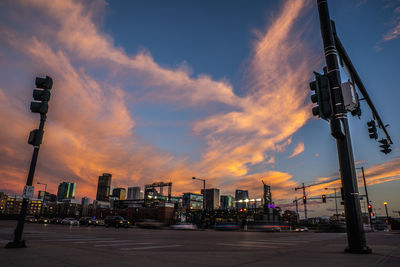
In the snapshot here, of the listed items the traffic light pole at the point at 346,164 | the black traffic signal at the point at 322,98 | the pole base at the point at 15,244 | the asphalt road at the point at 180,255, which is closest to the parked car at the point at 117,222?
the asphalt road at the point at 180,255

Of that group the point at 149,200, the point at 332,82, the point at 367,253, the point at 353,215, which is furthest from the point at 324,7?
the point at 149,200

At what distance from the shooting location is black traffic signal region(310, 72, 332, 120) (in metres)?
7.14

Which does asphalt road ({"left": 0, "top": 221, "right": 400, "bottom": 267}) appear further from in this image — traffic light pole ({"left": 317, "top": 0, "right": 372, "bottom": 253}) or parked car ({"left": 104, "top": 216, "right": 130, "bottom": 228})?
parked car ({"left": 104, "top": 216, "right": 130, "bottom": 228})

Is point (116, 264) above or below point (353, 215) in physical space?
below

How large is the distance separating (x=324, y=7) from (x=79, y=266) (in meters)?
9.85

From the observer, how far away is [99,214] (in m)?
168

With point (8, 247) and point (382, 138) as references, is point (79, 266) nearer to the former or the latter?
point (8, 247)

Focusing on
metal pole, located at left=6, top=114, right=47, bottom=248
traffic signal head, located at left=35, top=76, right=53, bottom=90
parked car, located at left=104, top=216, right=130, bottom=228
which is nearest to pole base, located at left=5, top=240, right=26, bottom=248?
metal pole, located at left=6, top=114, right=47, bottom=248

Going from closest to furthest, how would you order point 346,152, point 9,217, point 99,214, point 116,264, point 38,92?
1. point 116,264
2. point 346,152
3. point 38,92
4. point 9,217
5. point 99,214

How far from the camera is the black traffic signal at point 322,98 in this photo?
23.4 feet

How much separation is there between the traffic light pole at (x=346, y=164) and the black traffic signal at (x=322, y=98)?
0.34 meters

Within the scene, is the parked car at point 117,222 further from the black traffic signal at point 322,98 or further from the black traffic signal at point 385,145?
the black traffic signal at point 322,98

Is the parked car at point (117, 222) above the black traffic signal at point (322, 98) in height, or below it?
below

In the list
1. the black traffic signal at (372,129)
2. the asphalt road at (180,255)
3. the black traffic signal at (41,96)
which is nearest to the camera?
the asphalt road at (180,255)
